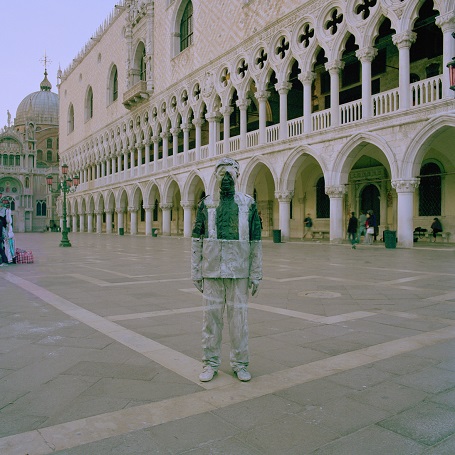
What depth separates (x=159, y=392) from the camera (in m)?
3.29

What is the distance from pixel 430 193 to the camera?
21.5 m

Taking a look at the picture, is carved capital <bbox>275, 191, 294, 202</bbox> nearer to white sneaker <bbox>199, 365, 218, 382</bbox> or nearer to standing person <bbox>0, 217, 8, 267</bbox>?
standing person <bbox>0, 217, 8, 267</bbox>

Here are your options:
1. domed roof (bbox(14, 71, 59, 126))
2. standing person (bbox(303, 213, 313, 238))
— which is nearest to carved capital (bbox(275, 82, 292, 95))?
standing person (bbox(303, 213, 313, 238))

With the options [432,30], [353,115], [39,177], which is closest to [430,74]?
[432,30]

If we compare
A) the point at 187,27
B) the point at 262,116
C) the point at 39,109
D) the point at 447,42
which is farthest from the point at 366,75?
the point at 39,109

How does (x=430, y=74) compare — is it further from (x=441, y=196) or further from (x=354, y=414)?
(x=354, y=414)

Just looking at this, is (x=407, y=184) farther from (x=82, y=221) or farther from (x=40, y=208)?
(x=40, y=208)

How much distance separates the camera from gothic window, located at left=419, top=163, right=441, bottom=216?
2119 centimetres

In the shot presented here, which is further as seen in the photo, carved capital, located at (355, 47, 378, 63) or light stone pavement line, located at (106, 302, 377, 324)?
carved capital, located at (355, 47, 378, 63)

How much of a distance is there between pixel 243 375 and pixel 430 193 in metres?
20.6

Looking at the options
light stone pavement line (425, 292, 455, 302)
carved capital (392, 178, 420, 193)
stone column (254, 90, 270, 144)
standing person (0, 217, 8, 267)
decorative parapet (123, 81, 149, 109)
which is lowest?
light stone pavement line (425, 292, 455, 302)

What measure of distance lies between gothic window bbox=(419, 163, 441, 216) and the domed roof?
8065 cm

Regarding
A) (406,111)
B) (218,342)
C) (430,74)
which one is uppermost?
(430,74)

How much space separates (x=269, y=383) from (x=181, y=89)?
102 ft
